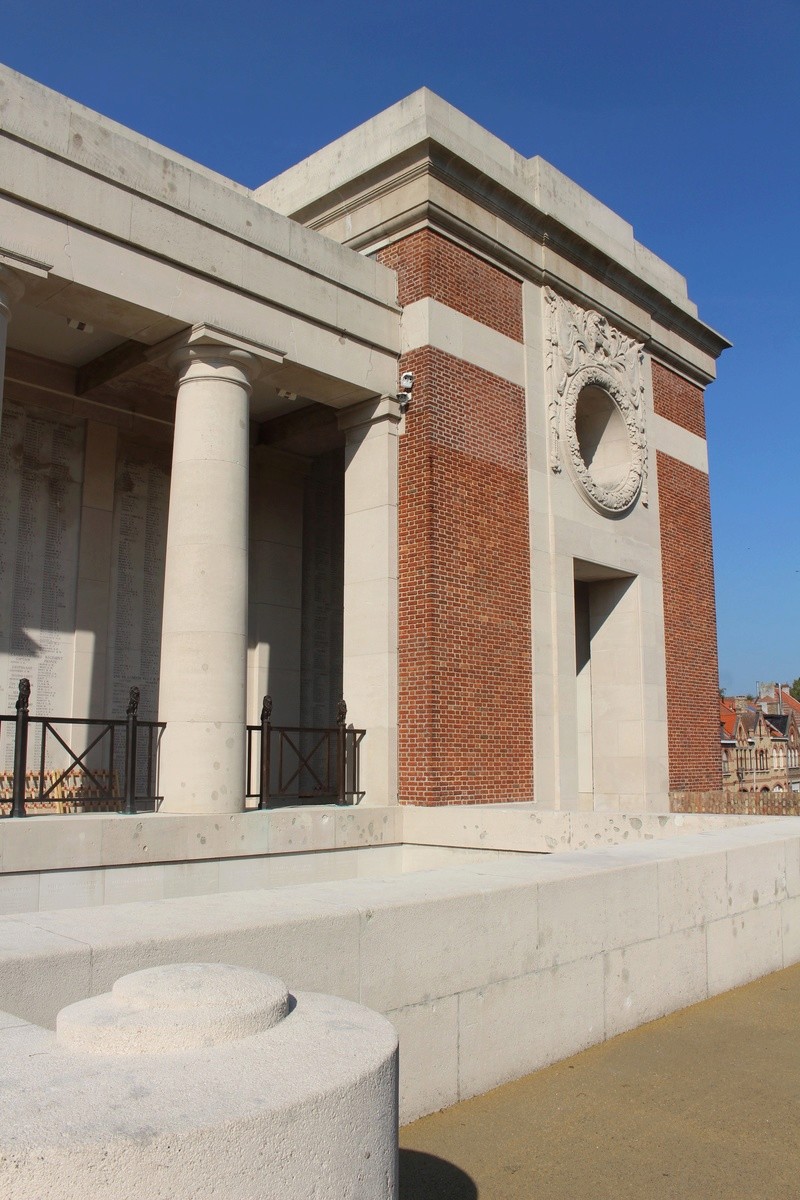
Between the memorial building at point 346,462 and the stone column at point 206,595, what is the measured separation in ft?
0.11

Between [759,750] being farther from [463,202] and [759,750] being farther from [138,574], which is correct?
[138,574]

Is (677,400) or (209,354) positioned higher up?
(677,400)

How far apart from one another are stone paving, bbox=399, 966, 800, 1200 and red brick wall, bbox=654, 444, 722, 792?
40.1ft

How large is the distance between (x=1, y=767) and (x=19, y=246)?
638cm

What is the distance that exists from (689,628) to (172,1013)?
56.5 ft

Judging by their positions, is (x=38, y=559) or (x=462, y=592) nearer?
(x=462, y=592)

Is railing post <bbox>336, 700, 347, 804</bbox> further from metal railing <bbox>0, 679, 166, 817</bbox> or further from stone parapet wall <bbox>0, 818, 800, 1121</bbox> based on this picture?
stone parapet wall <bbox>0, 818, 800, 1121</bbox>

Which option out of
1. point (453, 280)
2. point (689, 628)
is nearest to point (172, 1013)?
point (453, 280)

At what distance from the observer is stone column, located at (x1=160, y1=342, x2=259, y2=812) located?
35.6ft

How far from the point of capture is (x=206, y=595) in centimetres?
1112

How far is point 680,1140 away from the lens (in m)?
4.59

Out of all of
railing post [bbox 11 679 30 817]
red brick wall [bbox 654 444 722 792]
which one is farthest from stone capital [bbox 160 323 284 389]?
red brick wall [bbox 654 444 722 792]

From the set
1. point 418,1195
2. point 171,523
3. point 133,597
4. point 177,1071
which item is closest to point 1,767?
point 133,597

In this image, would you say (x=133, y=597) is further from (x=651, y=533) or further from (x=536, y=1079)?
(x=536, y=1079)
